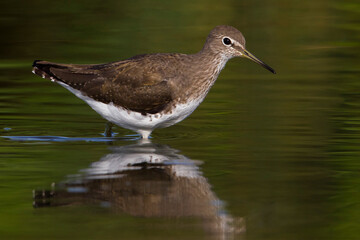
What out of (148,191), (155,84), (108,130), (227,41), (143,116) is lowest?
(148,191)

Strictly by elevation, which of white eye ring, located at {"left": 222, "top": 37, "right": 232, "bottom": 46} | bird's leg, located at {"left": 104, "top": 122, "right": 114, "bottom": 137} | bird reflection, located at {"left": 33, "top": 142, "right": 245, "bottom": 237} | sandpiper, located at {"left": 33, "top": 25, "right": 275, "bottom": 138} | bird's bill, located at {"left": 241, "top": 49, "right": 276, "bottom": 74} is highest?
white eye ring, located at {"left": 222, "top": 37, "right": 232, "bottom": 46}

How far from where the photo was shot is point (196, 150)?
11344mm

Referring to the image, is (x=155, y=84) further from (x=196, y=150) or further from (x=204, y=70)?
(x=196, y=150)

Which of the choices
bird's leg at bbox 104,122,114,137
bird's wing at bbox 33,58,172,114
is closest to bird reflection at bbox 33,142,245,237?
bird's wing at bbox 33,58,172,114

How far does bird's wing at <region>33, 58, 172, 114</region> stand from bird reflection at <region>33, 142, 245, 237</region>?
52.2 inches

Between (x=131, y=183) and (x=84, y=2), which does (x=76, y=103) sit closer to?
(x=131, y=183)

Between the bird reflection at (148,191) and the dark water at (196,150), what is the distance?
20mm

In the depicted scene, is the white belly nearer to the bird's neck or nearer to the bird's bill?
the bird's neck

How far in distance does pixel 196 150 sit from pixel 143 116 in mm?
1036

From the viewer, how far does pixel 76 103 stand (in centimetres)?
1493

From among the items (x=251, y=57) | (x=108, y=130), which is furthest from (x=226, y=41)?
(x=108, y=130)

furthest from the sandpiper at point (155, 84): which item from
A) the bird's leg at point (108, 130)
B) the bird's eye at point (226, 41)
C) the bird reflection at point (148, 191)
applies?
the bird reflection at point (148, 191)

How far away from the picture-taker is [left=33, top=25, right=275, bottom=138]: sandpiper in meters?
11.8

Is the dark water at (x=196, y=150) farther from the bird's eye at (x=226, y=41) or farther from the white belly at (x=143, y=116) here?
the bird's eye at (x=226, y=41)
